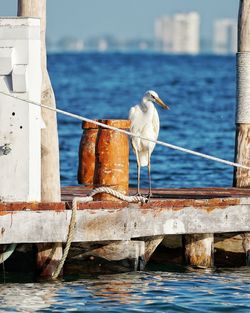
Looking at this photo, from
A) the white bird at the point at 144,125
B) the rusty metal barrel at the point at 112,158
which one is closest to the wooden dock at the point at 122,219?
the rusty metal barrel at the point at 112,158

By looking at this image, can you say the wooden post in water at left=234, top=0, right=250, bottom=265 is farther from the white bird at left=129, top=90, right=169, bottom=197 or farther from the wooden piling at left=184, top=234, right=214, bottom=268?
the wooden piling at left=184, top=234, right=214, bottom=268

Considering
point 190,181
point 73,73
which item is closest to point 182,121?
point 190,181

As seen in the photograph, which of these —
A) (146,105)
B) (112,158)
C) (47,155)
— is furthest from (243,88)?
(47,155)

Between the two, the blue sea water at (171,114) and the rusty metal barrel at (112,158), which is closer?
the rusty metal barrel at (112,158)

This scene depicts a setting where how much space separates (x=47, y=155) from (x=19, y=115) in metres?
0.65

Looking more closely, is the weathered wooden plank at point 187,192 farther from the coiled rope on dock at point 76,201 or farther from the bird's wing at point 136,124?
the coiled rope on dock at point 76,201

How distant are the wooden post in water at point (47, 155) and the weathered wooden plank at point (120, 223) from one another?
36 centimetres

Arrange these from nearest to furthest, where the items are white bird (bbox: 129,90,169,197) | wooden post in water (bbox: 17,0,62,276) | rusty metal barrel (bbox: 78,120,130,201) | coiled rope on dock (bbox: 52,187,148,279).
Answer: coiled rope on dock (bbox: 52,187,148,279)
wooden post in water (bbox: 17,0,62,276)
rusty metal barrel (bbox: 78,120,130,201)
white bird (bbox: 129,90,169,197)

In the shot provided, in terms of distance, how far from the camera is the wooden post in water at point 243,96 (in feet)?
56.1

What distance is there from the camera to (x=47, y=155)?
1442 centimetres

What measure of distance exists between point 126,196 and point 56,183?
78cm

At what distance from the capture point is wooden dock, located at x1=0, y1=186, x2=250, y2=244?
1387 centimetres

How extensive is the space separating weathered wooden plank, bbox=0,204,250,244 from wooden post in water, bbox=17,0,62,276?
364 mm

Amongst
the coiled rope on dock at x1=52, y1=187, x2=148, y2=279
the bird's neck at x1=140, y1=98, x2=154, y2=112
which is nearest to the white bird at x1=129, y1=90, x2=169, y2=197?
the bird's neck at x1=140, y1=98, x2=154, y2=112
